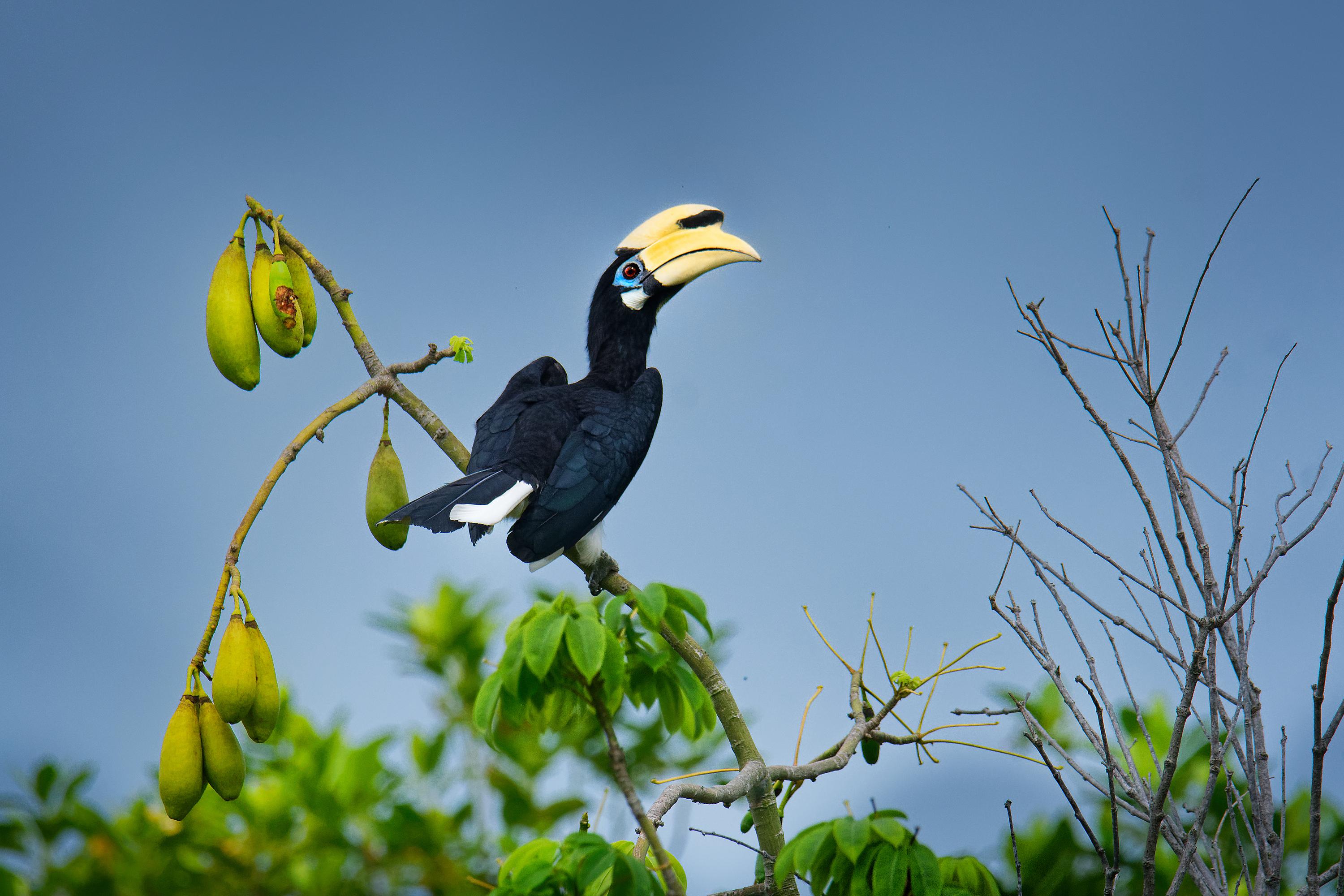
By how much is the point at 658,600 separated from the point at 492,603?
2.35 meters

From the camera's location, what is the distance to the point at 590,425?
7.79ft

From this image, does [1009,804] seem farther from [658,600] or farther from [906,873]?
[658,600]

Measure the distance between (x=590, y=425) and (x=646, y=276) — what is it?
557mm

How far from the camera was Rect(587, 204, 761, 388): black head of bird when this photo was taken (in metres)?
2.71

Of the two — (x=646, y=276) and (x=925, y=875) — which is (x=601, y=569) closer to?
(x=646, y=276)

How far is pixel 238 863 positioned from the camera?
125 inches

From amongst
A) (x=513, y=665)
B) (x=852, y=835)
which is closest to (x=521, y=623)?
(x=513, y=665)

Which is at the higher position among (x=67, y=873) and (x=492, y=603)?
(x=492, y=603)

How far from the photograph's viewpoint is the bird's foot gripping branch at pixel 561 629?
1.39 m

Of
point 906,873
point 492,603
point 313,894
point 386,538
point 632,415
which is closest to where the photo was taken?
point 906,873

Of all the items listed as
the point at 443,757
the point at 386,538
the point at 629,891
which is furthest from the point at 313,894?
the point at 629,891

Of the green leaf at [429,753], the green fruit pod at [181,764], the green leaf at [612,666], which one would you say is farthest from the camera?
the green leaf at [429,753]

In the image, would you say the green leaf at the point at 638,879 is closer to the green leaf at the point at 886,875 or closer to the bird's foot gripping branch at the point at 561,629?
the bird's foot gripping branch at the point at 561,629

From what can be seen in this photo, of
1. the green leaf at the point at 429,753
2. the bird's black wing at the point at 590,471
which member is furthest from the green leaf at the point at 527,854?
the green leaf at the point at 429,753
